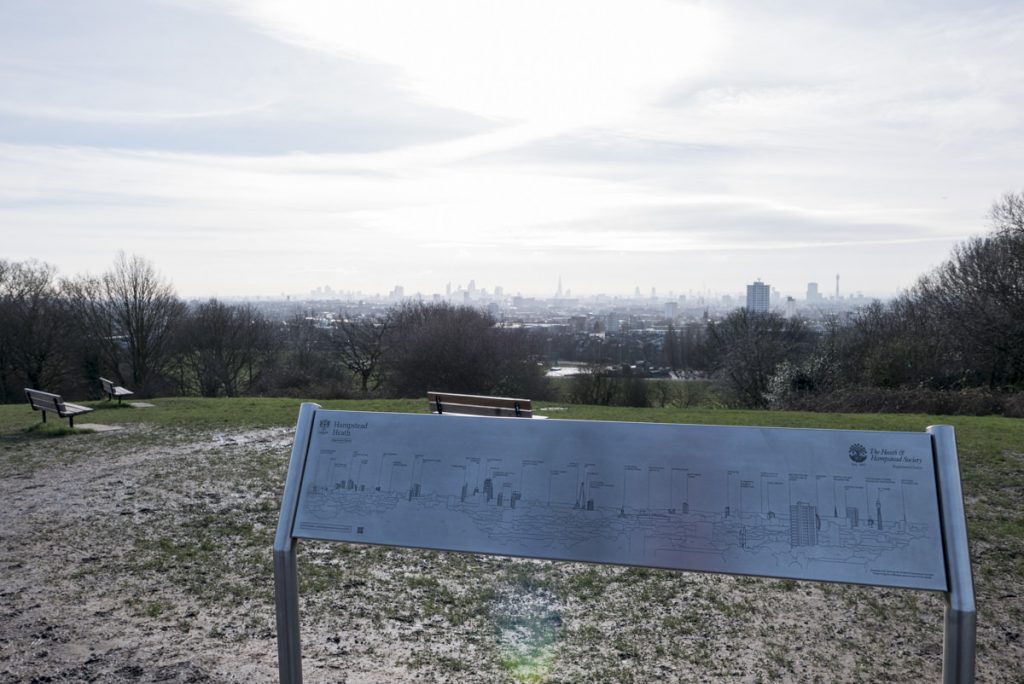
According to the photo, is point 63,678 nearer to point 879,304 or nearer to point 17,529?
point 17,529

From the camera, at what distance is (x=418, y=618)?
15.6 feet

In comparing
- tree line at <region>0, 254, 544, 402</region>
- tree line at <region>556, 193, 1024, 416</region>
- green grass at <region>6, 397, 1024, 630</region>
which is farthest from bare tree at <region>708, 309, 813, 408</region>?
green grass at <region>6, 397, 1024, 630</region>

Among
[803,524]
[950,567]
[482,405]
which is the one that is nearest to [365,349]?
[482,405]

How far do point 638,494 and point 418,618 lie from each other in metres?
2.39

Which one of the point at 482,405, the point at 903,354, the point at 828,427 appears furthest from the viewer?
the point at 903,354

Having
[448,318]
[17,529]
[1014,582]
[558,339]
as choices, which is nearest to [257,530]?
[17,529]

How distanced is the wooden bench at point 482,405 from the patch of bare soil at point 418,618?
309 cm

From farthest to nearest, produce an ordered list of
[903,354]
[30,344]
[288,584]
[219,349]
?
[219,349]
[30,344]
[903,354]
[288,584]

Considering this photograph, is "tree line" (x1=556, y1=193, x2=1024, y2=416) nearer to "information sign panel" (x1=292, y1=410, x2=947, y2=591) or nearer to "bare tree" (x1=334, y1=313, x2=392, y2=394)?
"bare tree" (x1=334, y1=313, x2=392, y2=394)

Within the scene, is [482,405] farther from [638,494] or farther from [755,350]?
[755,350]

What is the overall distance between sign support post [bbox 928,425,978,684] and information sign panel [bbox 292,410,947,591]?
0.04 metres

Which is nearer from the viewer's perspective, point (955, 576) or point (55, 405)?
point (955, 576)

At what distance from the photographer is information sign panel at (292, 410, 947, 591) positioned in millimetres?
2727

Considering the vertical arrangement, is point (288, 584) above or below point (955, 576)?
below
